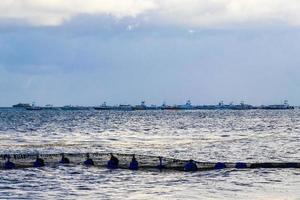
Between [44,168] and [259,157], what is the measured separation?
2727 centimetres

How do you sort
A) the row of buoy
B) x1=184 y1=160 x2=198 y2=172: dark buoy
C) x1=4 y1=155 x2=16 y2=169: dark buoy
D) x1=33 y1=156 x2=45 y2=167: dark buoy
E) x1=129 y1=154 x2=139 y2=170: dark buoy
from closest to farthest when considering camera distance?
1. x1=184 y1=160 x2=198 y2=172: dark buoy
2. the row of buoy
3. x1=129 y1=154 x2=139 y2=170: dark buoy
4. x1=4 y1=155 x2=16 y2=169: dark buoy
5. x1=33 y1=156 x2=45 y2=167: dark buoy

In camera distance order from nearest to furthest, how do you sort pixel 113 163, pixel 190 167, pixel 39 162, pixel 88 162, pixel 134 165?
1. pixel 190 167
2. pixel 134 165
3. pixel 113 163
4. pixel 39 162
5. pixel 88 162

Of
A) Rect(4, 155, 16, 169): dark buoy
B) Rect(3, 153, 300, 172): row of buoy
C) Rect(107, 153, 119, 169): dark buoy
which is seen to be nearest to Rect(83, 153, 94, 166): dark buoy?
Rect(3, 153, 300, 172): row of buoy

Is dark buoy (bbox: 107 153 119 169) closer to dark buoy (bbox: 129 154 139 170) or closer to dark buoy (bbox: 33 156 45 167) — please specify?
dark buoy (bbox: 129 154 139 170)

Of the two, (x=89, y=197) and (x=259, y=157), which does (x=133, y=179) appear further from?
(x=259, y=157)

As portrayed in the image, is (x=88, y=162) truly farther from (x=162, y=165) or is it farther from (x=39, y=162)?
(x=162, y=165)

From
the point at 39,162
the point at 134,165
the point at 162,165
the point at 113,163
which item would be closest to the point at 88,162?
the point at 113,163

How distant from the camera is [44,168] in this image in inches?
2437

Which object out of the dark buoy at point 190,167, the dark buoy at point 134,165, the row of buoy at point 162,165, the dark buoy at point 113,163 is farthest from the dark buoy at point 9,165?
the dark buoy at point 190,167

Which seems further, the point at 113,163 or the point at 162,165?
the point at 113,163

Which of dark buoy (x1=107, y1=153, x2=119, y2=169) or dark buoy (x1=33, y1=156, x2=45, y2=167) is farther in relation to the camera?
dark buoy (x1=33, y1=156, x2=45, y2=167)

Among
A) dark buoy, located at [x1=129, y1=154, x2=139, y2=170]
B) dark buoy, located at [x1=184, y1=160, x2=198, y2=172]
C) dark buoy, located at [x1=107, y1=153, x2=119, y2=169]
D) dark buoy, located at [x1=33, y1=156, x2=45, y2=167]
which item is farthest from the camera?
dark buoy, located at [x1=33, y1=156, x2=45, y2=167]

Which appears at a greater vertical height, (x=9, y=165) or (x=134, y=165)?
(x=134, y=165)

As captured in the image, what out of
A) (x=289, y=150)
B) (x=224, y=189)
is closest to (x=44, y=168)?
(x=224, y=189)
